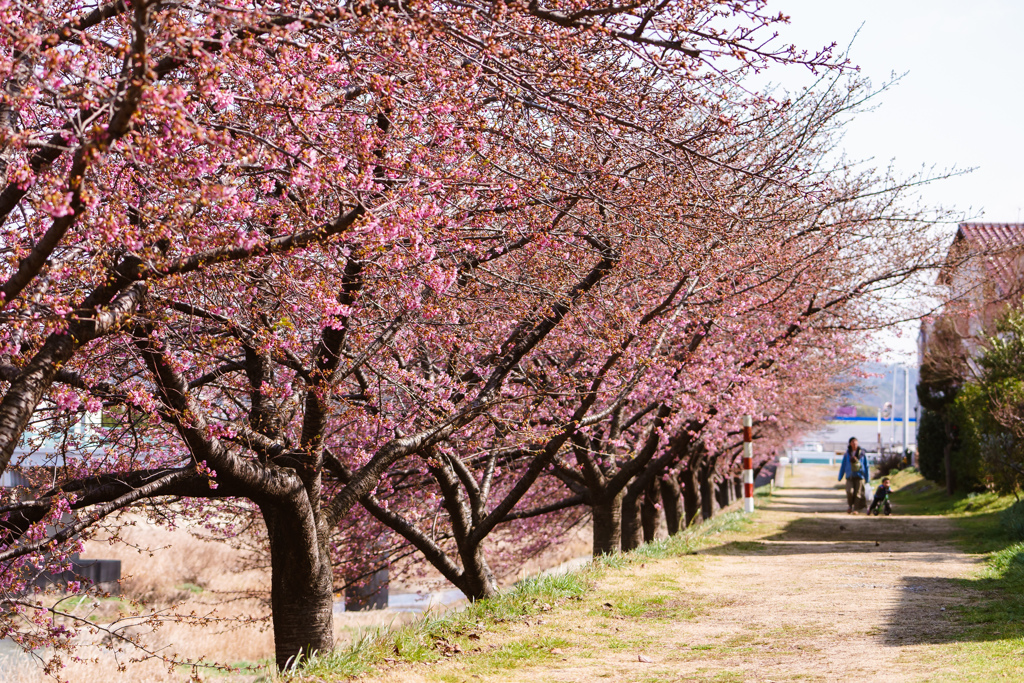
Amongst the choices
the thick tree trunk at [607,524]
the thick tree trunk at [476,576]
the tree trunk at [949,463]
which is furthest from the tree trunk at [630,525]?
the tree trunk at [949,463]

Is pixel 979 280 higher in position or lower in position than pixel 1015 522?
higher

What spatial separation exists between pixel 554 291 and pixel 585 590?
2713mm

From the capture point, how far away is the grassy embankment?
5.82 m

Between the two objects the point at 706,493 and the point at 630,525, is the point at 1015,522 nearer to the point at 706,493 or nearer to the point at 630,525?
the point at 630,525

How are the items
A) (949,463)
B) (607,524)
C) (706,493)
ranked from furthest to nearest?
(706,493) < (949,463) < (607,524)

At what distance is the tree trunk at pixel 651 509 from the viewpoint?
1731 centimetres

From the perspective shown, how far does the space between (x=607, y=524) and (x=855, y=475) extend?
11.0 m

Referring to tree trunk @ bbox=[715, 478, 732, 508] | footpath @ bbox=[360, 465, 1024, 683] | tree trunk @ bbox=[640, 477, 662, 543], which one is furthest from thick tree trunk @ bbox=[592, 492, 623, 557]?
tree trunk @ bbox=[715, 478, 732, 508]

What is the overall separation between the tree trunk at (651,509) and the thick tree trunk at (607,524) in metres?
4.87

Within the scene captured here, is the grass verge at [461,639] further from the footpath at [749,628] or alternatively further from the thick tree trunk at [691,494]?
the thick tree trunk at [691,494]

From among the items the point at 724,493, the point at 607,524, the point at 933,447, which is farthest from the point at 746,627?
the point at 724,493

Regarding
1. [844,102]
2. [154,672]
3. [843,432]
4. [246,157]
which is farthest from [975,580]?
[843,432]

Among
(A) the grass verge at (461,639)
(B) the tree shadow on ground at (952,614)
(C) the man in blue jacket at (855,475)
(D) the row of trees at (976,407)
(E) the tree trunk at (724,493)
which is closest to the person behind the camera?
(A) the grass verge at (461,639)

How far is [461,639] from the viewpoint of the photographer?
6.25 metres
